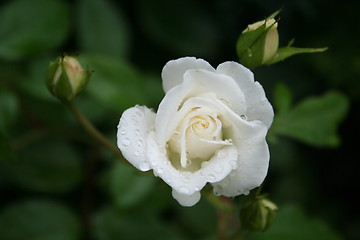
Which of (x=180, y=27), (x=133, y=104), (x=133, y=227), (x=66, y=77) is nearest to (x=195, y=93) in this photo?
(x=66, y=77)

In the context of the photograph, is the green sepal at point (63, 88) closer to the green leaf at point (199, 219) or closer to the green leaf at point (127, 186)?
the green leaf at point (127, 186)

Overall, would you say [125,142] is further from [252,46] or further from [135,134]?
[252,46]

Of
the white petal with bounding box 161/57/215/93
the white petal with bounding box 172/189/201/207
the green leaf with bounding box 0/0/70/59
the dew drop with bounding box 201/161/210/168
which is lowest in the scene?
the green leaf with bounding box 0/0/70/59

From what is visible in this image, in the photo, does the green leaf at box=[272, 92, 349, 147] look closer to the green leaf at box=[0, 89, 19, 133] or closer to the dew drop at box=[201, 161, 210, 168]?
the dew drop at box=[201, 161, 210, 168]

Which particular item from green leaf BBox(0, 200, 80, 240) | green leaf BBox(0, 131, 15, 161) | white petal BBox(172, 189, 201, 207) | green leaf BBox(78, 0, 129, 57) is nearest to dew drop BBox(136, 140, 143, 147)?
white petal BBox(172, 189, 201, 207)

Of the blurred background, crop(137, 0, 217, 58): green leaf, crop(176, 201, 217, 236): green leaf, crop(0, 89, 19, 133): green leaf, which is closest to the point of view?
crop(0, 89, 19, 133): green leaf

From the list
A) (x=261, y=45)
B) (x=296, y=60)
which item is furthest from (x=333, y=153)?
(x=261, y=45)

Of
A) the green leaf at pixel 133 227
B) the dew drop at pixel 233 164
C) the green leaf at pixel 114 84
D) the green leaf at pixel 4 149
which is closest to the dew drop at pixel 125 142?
the dew drop at pixel 233 164
